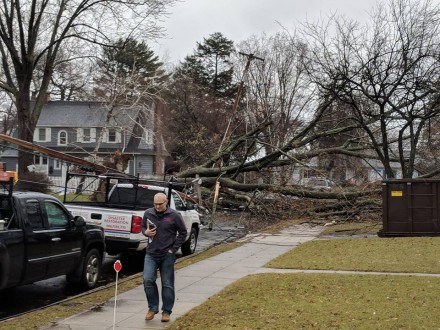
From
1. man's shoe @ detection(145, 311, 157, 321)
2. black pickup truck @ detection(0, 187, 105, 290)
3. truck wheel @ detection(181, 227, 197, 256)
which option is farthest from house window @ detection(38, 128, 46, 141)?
man's shoe @ detection(145, 311, 157, 321)

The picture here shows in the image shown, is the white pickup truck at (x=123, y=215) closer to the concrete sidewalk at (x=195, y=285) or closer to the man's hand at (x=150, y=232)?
the concrete sidewalk at (x=195, y=285)

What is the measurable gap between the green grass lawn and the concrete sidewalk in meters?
0.38

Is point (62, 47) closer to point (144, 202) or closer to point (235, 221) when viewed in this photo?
point (235, 221)

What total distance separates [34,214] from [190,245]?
6.55 metres

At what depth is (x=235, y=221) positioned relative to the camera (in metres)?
23.5

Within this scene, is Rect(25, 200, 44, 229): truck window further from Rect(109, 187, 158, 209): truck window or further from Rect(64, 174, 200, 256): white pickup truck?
Rect(109, 187, 158, 209): truck window

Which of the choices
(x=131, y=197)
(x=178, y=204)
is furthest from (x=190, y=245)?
(x=131, y=197)

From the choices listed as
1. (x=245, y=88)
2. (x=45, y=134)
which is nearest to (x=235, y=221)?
(x=245, y=88)

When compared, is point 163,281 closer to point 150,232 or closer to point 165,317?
point 165,317

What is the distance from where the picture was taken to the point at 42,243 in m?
8.46

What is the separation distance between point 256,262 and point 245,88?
33.6 meters

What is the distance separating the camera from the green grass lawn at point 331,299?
6.59 meters

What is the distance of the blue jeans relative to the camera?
705cm

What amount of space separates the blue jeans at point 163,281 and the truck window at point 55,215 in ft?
8.42
